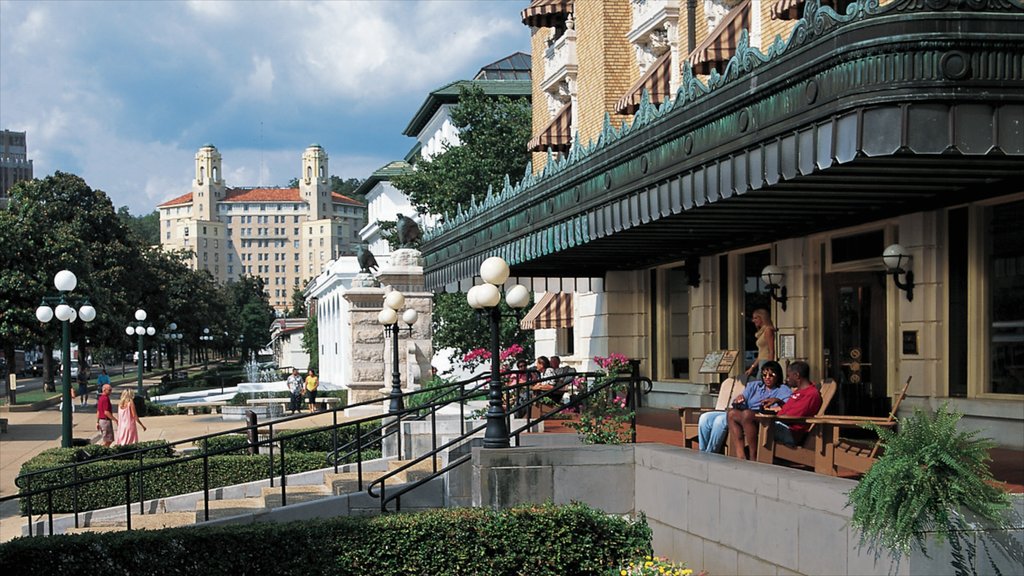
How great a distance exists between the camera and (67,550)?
11.5 meters

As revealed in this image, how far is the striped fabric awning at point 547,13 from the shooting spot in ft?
85.1

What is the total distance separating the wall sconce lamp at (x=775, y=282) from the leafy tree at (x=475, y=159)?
956 inches

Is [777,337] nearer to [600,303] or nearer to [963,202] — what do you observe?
[963,202]

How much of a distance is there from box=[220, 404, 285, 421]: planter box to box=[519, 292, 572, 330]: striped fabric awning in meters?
12.9

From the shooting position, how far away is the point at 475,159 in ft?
134

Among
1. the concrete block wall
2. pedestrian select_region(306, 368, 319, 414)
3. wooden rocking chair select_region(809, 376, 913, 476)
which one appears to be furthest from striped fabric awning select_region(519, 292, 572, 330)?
wooden rocking chair select_region(809, 376, 913, 476)

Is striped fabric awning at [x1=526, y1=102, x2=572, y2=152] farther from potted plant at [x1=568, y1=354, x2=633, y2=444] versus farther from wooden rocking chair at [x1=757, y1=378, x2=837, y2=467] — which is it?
wooden rocking chair at [x1=757, y1=378, x2=837, y2=467]

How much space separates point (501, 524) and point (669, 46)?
1225 centimetres

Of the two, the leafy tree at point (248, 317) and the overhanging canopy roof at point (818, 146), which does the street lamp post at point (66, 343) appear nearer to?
the overhanging canopy roof at point (818, 146)

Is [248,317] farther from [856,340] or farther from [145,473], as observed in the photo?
[856,340]

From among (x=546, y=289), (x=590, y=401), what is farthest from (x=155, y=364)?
(x=590, y=401)

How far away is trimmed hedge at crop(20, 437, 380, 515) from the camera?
62.0 feet

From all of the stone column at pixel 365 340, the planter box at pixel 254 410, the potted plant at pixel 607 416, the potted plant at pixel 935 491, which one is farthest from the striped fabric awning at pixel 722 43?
the planter box at pixel 254 410

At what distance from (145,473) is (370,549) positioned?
9.62m
